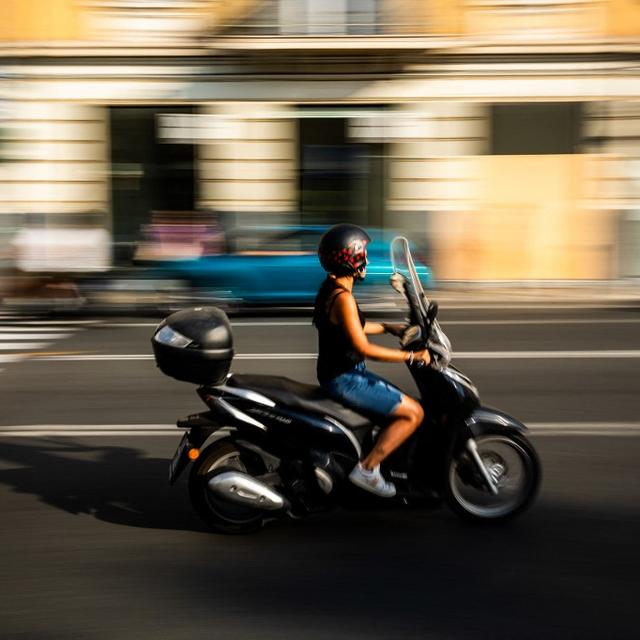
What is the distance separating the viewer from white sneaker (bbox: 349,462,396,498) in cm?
505

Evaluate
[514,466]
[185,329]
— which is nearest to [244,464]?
[185,329]

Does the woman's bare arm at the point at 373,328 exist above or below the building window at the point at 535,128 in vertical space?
below

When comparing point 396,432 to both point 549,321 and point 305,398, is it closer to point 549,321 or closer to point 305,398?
point 305,398

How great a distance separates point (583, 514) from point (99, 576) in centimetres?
244

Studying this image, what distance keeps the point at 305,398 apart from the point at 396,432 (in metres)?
0.46

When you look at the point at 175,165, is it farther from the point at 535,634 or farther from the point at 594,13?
the point at 535,634

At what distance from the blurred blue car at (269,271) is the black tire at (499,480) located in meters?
8.88

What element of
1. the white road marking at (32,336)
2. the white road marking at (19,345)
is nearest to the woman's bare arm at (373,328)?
the white road marking at (19,345)

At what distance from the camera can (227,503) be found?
5082 mm

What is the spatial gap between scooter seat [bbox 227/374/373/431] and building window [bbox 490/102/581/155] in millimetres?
15963

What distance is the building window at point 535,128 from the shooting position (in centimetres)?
2023

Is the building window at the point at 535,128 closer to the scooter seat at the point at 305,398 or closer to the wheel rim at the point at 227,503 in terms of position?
the scooter seat at the point at 305,398

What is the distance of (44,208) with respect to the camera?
2008 cm

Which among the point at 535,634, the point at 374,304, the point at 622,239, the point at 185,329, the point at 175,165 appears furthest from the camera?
the point at 175,165
